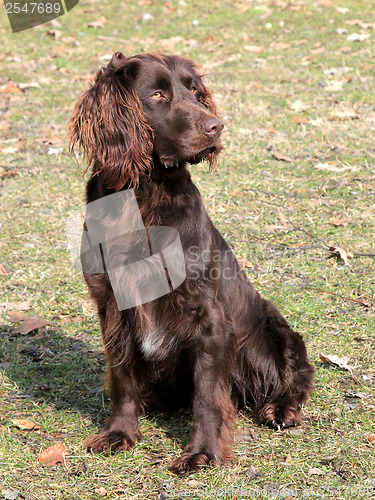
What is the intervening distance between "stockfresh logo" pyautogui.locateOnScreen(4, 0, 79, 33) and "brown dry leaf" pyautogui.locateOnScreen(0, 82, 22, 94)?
2264 millimetres

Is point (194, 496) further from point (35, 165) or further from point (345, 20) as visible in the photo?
point (345, 20)

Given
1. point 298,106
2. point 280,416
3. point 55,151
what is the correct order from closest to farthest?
point 280,416 < point 55,151 < point 298,106

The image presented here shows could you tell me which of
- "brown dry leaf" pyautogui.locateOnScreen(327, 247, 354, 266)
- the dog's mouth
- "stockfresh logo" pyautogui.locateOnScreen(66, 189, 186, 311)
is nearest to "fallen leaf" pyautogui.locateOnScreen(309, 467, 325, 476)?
"stockfresh logo" pyautogui.locateOnScreen(66, 189, 186, 311)

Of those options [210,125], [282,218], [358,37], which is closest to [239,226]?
[282,218]

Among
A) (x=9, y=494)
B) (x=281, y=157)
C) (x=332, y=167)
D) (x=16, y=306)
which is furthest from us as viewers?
(x=281, y=157)

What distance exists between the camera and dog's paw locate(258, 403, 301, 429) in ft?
10.7

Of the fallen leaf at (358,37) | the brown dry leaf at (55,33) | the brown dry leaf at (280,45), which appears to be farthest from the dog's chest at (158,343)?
the brown dry leaf at (55,33)

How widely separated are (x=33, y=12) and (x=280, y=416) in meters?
9.30

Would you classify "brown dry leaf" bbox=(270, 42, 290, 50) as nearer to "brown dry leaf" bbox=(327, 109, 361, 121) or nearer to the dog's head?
"brown dry leaf" bbox=(327, 109, 361, 121)

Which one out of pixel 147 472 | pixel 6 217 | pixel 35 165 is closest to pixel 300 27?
pixel 35 165

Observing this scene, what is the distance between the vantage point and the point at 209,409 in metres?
2.95

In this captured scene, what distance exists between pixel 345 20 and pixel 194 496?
954cm

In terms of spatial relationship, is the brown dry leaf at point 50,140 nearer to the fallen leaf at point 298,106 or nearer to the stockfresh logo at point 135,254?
the fallen leaf at point 298,106

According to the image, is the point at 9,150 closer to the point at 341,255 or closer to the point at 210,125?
the point at 341,255
